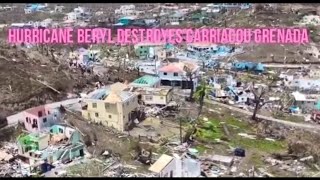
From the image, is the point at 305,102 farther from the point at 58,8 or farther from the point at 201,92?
the point at 58,8

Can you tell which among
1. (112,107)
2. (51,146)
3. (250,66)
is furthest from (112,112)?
(250,66)

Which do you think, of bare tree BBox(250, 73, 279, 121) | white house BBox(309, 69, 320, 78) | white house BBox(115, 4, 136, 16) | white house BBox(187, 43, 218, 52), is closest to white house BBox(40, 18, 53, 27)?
white house BBox(115, 4, 136, 16)

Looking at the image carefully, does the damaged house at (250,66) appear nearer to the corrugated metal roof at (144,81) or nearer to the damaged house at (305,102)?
the damaged house at (305,102)

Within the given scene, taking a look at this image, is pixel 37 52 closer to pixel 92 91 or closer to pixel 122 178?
pixel 92 91

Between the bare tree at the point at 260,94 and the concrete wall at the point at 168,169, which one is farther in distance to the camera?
the bare tree at the point at 260,94

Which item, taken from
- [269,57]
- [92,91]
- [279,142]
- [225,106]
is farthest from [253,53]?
[92,91]

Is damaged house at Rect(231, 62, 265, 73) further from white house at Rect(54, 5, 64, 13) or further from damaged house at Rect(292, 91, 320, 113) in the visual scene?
white house at Rect(54, 5, 64, 13)

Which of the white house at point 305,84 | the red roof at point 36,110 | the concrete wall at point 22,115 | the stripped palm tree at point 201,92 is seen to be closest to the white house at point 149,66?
the stripped palm tree at point 201,92
